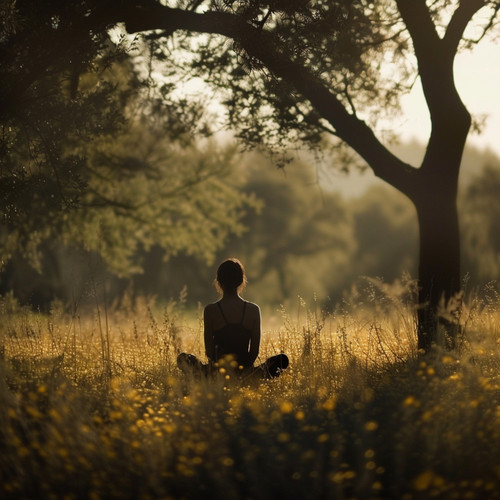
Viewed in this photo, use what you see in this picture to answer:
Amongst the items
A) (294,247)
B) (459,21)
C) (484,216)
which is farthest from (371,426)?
(294,247)

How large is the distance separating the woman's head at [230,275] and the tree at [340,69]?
7.43 feet

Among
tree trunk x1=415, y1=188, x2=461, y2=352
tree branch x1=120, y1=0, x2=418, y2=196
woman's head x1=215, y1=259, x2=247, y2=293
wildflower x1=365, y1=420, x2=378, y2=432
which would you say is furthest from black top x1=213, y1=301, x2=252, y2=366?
tree branch x1=120, y1=0, x2=418, y2=196

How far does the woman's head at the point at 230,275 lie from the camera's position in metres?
7.43

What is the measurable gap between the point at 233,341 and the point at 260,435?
2.29 meters

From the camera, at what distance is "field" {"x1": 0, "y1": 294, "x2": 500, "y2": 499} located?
4723mm

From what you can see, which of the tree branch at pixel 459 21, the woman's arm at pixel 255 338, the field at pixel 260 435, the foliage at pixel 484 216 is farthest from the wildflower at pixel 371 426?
the foliage at pixel 484 216

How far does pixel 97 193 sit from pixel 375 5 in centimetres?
1048

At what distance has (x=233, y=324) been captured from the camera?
295 inches

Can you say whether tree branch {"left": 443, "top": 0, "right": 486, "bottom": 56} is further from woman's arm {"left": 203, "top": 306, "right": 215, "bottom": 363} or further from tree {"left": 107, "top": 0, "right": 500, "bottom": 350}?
woman's arm {"left": 203, "top": 306, "right": 215, "bottom": 363}

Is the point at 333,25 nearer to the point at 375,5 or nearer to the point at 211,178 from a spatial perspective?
the point at 375,5

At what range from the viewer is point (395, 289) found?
22.4 ft

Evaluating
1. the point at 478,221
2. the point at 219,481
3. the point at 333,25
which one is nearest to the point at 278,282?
the point at 478,221

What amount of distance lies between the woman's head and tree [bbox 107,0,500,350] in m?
2.27

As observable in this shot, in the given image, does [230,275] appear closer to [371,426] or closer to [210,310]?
[210,310]
